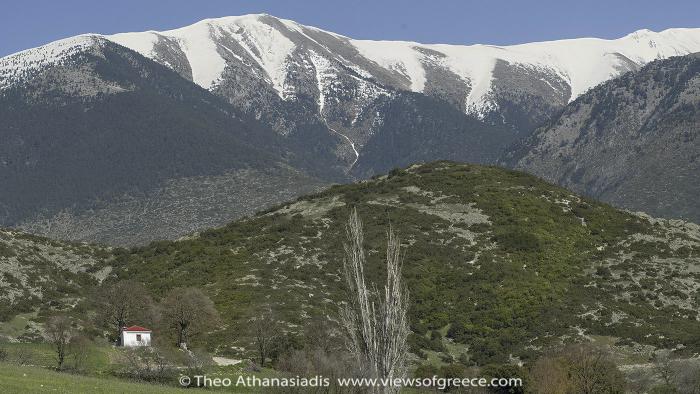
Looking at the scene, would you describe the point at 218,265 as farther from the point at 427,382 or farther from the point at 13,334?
the point at 427,382

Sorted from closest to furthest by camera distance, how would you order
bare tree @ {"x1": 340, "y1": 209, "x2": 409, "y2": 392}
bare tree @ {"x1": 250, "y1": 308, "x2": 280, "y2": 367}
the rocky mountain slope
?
bare tree @ {"x1": 340, "y1": 209, "x2": 409, "y2": 392}, bare tree @ {"x1": 250, "y1": 308, "x2": 280, "y2": 367}, the rocky mountain slope

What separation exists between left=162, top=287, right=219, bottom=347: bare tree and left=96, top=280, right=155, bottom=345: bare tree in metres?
1.48

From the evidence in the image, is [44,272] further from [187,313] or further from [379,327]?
[379,327]

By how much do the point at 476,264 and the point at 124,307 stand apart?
36259 mm

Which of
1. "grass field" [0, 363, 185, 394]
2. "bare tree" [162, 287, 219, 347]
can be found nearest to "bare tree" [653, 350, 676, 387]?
"grass field" [0, 363, 185, 394]

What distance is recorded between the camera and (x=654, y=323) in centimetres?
8575

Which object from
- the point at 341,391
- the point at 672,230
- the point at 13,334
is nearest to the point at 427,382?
the point at 341,391

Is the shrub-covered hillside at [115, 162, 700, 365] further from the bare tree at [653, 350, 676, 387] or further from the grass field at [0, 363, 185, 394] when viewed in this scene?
the grass field at [0, 363, 185, 394]

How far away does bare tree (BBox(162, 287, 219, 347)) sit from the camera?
7869 centimetres

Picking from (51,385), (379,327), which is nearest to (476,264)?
(379,327)

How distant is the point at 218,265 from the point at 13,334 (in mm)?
27319

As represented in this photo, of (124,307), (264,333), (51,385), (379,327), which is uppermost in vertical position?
(124,307)

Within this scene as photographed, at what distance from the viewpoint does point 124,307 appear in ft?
270

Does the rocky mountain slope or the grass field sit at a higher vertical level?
the rocky mountain slope
